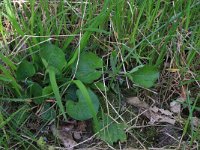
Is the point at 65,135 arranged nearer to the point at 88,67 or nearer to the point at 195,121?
the point at 88,67

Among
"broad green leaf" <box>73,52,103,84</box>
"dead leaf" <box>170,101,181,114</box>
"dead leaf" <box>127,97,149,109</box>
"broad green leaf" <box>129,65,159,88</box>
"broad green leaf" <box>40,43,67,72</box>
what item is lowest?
"dead leaf" <box>170,101,181,114</box>

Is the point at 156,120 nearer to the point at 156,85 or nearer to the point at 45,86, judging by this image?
the point at 156,85

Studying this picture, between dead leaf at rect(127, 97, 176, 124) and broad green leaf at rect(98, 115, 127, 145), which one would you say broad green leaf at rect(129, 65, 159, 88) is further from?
broad green leaf at rect(98, 115, 127, 145)

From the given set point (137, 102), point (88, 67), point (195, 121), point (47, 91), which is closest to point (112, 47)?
point (88, 67)

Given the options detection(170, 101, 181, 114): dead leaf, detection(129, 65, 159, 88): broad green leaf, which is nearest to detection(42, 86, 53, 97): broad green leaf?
detection(129, 65, 159, 88): broad green leaf

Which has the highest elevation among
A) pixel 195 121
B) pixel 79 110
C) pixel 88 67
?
pixel 88 67

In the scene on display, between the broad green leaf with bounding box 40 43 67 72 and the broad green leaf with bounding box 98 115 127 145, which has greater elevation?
the broad green leaf with bounding box 40 43 67 72
